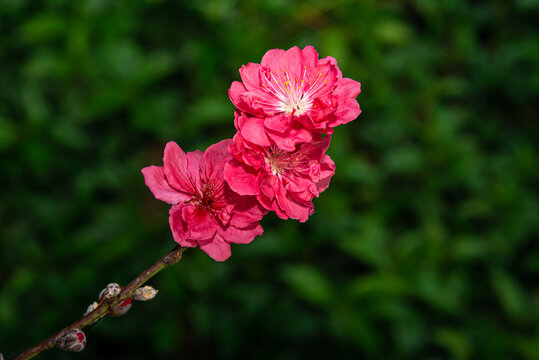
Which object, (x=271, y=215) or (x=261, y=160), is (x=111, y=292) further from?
(x=271, y=215)

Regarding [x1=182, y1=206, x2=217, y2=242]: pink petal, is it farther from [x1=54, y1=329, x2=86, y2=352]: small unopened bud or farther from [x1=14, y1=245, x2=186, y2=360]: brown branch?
[x1=54, y1=329, x2=86, y2=352]: small unopened bud

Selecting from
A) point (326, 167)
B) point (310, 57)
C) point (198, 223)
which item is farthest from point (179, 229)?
point (310, 57)

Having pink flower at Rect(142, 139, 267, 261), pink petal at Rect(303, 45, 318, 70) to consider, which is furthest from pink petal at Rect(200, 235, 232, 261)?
pink petal at Rect(303, 45, 318, 70)

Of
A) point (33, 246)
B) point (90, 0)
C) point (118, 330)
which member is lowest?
point (118, 330)

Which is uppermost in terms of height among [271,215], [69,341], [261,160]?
[261,160]

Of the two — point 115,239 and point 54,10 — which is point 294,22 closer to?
point 54,10

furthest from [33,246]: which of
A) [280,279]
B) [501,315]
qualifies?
[501,315]
